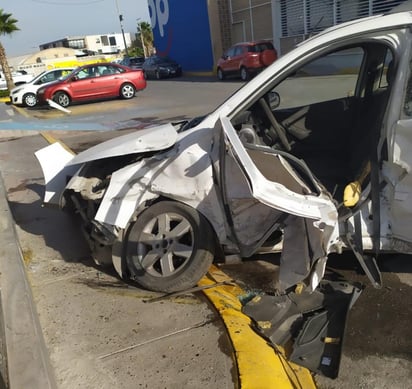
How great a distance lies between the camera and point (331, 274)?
3.75 m

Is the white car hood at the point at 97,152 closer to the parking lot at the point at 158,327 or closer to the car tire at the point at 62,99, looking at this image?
the parking lot at the point at 158,327

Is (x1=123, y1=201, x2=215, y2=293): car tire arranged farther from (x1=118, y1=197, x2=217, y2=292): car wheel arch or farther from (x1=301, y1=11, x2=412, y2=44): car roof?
(x1=301, y1=11, x2=412, y2=44): car roof

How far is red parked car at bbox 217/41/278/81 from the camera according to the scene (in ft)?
74.5

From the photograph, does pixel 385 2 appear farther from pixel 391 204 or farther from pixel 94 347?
pixel 94 347

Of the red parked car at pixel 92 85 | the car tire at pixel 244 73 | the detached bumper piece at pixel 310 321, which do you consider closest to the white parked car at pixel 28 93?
the red parked car at pixel 92 85

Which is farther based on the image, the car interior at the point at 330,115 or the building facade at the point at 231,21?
the building facade at the point at 231,21

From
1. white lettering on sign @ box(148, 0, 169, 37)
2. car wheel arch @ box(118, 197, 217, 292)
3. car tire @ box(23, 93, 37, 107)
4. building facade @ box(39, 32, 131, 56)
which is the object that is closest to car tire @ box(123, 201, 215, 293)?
car wheel arch @ box(118, 197, 217, 292)

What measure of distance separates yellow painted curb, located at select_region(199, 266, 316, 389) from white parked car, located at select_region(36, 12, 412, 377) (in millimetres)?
92

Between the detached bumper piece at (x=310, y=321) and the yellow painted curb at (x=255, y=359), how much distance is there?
6 centimetres

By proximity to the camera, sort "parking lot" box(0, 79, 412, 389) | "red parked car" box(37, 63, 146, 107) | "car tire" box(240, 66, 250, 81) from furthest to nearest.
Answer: "car tire" box(240, 66, 250, 81) < "red parked car" box(37, 63, 146, 107) < "parking lot" box(0, 79, 412, 389)

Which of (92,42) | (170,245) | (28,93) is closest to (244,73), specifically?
(28,93)

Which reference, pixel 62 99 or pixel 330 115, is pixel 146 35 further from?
pixel 330 115

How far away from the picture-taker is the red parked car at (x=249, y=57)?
22.7 m

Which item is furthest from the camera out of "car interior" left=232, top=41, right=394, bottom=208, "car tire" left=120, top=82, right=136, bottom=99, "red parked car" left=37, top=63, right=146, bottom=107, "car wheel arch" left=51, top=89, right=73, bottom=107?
"car tire" left=120, top=82, right=136, bottom=99
